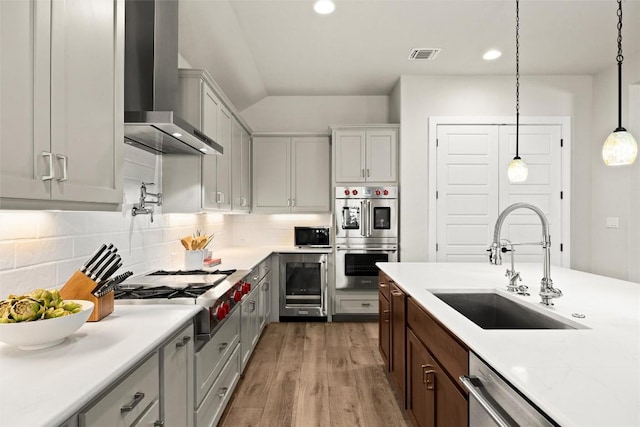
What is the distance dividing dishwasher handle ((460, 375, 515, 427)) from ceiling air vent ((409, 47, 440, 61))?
10.5 feet

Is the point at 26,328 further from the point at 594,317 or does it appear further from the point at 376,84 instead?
the point at 376,84

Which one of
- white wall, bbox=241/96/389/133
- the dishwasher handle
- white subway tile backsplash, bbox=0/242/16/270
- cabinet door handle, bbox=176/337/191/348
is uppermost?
white wall, bbox=241/96/389/133

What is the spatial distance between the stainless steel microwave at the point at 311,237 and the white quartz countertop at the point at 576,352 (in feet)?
8.09

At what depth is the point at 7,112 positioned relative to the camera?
965 millimetres

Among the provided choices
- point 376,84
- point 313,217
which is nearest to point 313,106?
point 376,84

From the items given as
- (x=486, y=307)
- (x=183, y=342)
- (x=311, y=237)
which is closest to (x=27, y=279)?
(x=183, y=342)

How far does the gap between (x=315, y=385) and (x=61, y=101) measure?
246cm

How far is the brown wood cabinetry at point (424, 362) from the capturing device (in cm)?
136

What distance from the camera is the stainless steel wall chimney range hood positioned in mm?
2020

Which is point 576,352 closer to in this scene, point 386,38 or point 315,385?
point 315,385

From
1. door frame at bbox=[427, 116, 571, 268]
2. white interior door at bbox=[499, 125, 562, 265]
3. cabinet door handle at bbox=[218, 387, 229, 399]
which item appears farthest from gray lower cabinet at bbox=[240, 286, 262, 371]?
white interior door at bbox=[499, 125, 562, 265]

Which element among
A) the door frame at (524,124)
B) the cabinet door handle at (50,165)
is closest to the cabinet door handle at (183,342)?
the cabinet door handle at (50,165)

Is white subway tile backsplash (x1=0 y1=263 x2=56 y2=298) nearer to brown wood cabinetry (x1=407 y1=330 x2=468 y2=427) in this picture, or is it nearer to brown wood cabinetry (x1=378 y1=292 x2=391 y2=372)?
brown wood cabinetry (x1=407 y1=330 x2=468 y2=427)

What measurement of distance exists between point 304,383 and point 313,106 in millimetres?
3528
